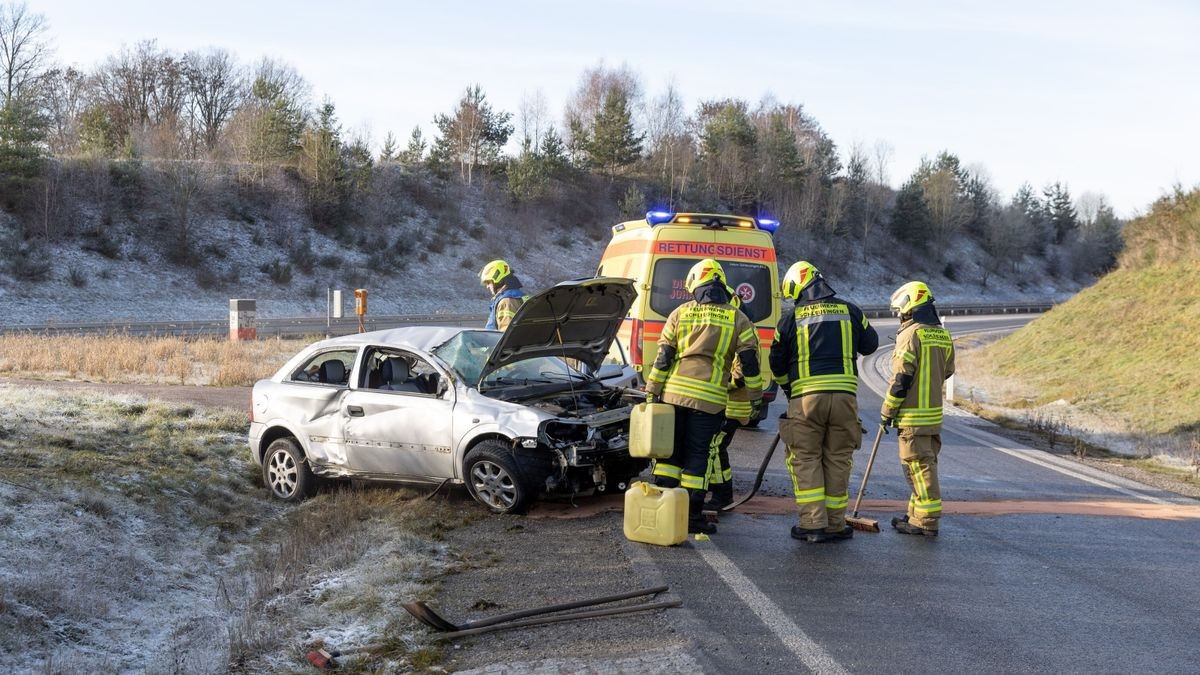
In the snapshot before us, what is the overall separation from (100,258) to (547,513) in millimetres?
35905

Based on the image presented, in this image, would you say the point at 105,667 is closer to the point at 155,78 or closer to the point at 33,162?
the point at 33,162

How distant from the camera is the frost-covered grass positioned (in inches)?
209

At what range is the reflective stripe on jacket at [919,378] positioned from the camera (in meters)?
7.31

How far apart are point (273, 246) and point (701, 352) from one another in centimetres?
4001

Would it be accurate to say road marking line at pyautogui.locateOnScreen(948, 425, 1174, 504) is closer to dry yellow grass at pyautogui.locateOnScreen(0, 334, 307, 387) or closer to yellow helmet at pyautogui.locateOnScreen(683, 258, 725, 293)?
yellow helmet at pyautogui.locateOnScreen(683, 258, 725, 293)

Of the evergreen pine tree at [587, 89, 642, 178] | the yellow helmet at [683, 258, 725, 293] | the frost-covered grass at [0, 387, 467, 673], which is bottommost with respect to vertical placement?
the frost-covered grass at [0, 387, 467, 673]

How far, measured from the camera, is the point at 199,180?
4397cm

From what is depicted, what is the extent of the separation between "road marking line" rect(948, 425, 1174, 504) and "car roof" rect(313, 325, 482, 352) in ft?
20.3

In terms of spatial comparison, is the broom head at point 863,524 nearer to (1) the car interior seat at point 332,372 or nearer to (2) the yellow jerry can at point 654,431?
(2) the yellow jerry can at point 654,431

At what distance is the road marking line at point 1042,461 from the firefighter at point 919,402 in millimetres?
2834

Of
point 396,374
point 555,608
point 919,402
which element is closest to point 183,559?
point 396,374

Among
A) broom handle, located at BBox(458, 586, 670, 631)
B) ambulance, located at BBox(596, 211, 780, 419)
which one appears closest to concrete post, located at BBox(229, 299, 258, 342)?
ambulance, located at BBox(596, 211, 780, 419)

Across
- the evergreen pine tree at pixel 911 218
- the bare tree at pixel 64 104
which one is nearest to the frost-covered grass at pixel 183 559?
the bare tree at pixel 64 104

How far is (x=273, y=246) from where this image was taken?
43938mm
